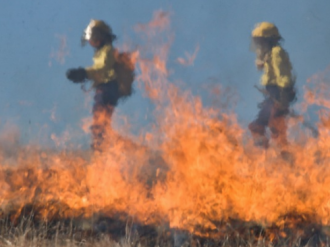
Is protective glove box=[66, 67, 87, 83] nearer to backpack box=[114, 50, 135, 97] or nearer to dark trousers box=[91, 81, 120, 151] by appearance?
dark trousers box=[91, 81, 120, 151]

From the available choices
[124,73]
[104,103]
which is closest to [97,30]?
[124,73]

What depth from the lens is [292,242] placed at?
19.8 ft

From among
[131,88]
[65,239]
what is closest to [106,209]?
[65,239]

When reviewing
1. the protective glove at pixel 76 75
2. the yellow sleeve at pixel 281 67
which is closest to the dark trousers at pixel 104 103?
the protective glove at pixel 76 75

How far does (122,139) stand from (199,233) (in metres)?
2.75

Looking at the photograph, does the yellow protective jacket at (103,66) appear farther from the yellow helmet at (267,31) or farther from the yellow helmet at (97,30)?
the yellow helmet at (267,31)

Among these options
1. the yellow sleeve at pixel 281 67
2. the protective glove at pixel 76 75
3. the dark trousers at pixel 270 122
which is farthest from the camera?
the dark trousers at pixel 270 122

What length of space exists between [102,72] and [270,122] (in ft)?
9.45

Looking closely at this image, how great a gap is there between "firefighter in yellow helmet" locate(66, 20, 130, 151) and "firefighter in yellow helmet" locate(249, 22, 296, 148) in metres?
2.35

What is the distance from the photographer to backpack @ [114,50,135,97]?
9.45 metres

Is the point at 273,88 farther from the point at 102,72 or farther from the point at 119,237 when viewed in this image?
the point at 119,237

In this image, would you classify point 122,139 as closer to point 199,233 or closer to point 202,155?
point 202,155

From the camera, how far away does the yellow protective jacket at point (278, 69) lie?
9320 millimetres

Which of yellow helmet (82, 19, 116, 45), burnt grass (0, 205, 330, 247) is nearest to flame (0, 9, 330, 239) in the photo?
burnt grass (0, 205, 330, 247)
